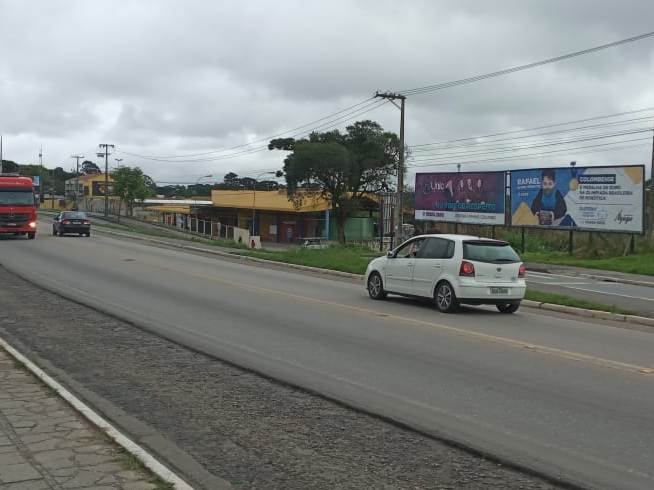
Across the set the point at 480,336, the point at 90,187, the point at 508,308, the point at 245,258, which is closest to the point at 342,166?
the point at 245,258

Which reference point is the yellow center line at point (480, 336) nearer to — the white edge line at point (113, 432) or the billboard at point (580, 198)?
the white edge line at point (113, 432)

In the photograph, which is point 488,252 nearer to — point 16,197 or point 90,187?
point 16,197

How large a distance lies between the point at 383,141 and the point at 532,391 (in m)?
57.0

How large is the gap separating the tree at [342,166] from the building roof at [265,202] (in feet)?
5.02

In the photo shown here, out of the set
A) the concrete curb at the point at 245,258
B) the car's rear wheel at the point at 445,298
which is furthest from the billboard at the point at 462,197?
the car's rear wheel at the point at 445,298

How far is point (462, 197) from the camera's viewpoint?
3969 cm

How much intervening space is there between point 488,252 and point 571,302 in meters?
2.82

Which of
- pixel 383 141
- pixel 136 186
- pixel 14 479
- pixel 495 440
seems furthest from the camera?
pixel 136 186

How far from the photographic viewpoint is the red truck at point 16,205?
37.0 meters

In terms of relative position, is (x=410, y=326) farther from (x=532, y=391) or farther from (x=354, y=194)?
→ (x=354, y=194)

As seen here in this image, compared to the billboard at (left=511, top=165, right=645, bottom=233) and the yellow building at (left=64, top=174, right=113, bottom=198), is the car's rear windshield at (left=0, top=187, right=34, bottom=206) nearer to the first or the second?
the billboard at (left=511, top=165, right=645, bottom=233)

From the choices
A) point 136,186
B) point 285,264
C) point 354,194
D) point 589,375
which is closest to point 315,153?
point 354,194

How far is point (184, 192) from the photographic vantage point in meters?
194

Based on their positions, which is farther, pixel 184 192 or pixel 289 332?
pixel 184 192
